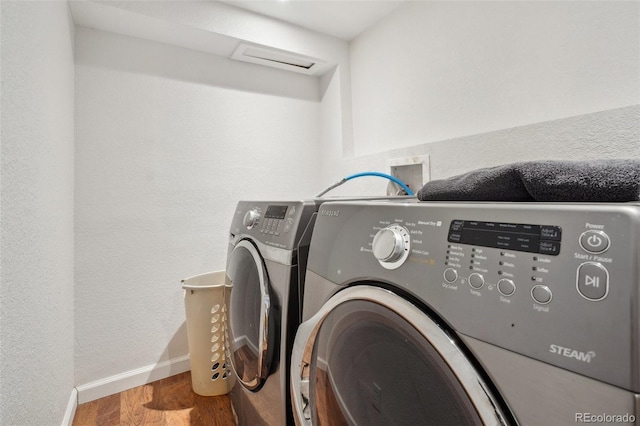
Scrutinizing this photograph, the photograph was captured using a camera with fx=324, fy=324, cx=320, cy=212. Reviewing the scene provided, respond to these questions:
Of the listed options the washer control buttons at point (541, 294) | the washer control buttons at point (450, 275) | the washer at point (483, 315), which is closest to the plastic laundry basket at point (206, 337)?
the washer at point (483, 315)

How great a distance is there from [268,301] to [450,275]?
610 millimetres

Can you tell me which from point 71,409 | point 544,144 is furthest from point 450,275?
point 71,409

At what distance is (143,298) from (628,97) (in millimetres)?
2228

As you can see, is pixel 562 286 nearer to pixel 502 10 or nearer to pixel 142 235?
pixel 502 10

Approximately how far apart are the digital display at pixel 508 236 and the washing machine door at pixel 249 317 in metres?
0.63

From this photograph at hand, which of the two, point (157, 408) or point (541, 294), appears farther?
point (157, 408)

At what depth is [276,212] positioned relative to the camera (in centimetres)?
106

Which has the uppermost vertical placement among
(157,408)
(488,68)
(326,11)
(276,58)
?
(326,11)

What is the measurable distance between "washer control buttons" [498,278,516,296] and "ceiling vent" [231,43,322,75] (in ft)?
6.13

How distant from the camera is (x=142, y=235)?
1.74m

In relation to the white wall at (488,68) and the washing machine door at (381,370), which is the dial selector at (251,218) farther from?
the white wall at (488,68)

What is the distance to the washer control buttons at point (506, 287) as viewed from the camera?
401 mm

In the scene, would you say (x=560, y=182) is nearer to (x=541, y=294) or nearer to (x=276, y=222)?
(x=541, y=294)

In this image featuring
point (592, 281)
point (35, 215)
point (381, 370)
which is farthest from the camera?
point (35, 215)
